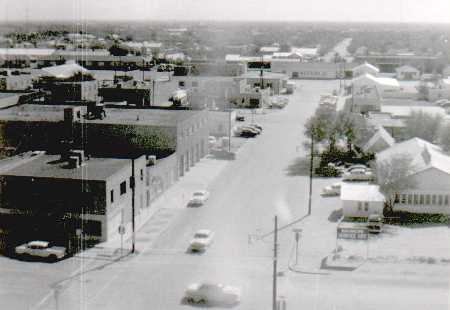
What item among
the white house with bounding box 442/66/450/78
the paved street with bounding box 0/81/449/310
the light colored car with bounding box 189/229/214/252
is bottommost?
the paved street with bounding box 0/81/449/310

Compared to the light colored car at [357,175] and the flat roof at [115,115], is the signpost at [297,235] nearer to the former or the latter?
the light colored car at [357,175]

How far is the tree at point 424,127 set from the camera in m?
10.3

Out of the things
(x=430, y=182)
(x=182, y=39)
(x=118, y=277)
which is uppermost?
(x=182, y=39)

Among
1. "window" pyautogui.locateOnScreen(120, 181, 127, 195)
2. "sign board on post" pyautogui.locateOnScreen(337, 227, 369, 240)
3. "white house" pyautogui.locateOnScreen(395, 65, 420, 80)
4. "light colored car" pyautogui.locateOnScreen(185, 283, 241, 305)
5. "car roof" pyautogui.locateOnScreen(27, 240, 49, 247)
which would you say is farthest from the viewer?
"white house" pyautogui.locateOnScreen(395, 65, 420, 80)

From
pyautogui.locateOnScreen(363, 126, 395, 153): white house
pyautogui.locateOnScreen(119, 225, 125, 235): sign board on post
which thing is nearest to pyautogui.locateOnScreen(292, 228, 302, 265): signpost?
pyautogui.locateOnScreen(119, 225, 125, 235): sign board on post

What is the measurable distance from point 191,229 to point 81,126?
3.04 meters

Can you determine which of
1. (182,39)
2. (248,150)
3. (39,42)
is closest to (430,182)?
(248,150)

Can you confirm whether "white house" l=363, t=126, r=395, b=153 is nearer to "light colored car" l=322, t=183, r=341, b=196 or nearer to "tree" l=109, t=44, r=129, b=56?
"light colored car" l=322, t=183, r=341, b=196

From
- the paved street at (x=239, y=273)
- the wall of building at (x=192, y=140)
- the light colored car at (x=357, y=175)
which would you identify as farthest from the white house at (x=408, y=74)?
the paved street at (x=239, y=273)

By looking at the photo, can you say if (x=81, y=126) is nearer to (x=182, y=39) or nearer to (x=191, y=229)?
(x=191, y=229)

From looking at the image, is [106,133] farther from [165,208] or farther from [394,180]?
[394,180]

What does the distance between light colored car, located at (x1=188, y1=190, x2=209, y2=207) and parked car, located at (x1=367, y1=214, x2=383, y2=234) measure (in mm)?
1978

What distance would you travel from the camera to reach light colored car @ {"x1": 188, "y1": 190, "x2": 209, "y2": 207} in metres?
7.79

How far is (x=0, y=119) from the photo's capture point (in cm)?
951
